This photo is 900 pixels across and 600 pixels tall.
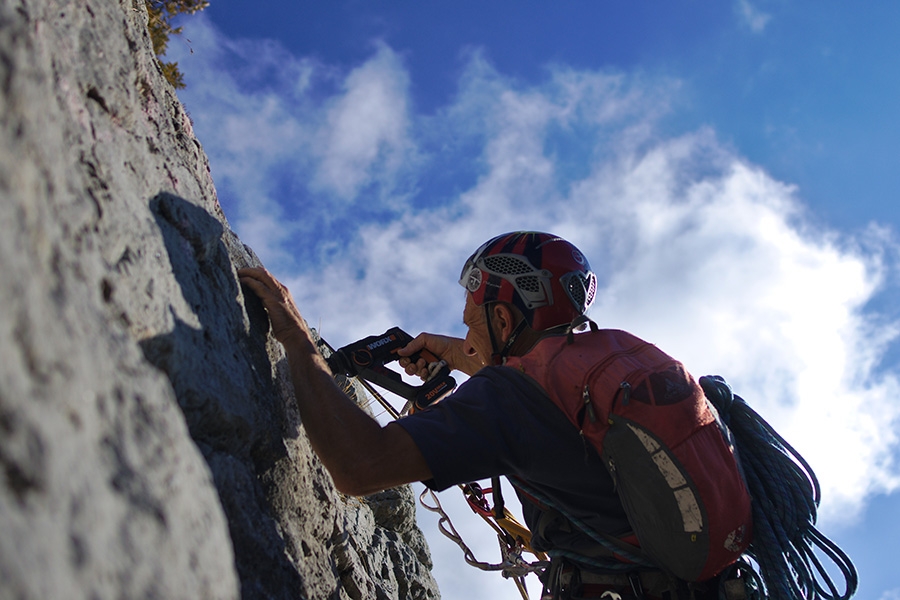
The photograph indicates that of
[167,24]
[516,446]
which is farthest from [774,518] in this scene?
[167,24]

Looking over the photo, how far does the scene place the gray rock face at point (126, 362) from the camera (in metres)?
1.36

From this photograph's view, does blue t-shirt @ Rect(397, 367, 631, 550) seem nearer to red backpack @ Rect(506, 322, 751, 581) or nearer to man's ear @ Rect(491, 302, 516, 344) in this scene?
red backpack @ Rect(506, 322, 751, 581)

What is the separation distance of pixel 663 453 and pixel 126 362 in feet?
8.70

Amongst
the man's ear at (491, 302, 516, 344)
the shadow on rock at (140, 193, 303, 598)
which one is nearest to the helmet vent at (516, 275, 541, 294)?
the man's ear at (491, 302, 516, 344)

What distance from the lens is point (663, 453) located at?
357cm

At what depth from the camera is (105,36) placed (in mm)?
3061

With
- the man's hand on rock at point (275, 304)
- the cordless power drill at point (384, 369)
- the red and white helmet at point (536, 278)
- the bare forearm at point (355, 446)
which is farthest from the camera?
the cordless power drill at point (384, 369)

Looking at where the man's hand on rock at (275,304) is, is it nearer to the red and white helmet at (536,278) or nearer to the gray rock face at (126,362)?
the gray rock face at (126,362)

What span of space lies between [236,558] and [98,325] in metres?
1.45

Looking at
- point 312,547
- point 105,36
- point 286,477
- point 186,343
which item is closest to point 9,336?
point 186,343

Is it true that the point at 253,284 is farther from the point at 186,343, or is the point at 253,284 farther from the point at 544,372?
the point at 544,372

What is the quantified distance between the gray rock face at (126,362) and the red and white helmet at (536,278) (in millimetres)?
1702

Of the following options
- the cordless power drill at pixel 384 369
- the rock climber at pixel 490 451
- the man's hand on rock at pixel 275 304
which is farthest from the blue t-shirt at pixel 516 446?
the cordless power drill at pixel 384 369

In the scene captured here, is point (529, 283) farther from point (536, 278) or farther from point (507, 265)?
point (507, 265)
